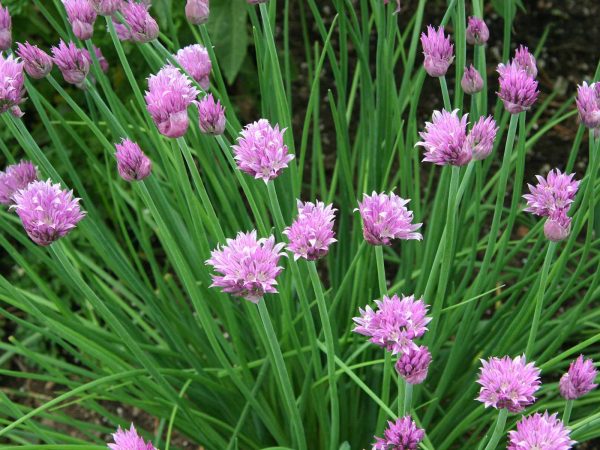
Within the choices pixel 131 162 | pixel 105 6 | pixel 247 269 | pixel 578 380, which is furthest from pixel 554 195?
pixel 105 6

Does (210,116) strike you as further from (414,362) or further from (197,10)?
(414,362)

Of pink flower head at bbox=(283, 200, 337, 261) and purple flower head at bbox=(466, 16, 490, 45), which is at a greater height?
A: purple flower head at bbox=(466, 16, 490, 45)

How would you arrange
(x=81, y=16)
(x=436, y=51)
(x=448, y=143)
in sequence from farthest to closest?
(x=81, y=16), (x=436, y=51), (x=448, y=143)

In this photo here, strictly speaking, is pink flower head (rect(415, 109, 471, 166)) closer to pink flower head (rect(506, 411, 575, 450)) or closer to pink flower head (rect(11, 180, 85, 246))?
pink flower head (rect(506, 411, 575, 450))

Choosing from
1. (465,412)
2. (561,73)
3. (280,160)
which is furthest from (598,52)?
(280,160)

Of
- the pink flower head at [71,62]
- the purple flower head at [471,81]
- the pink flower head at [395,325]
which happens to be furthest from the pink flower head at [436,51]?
the pink flower head at [71,62]

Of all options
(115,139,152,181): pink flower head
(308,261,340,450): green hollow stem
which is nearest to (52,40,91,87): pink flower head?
(115,139,152,181): pink flower head
